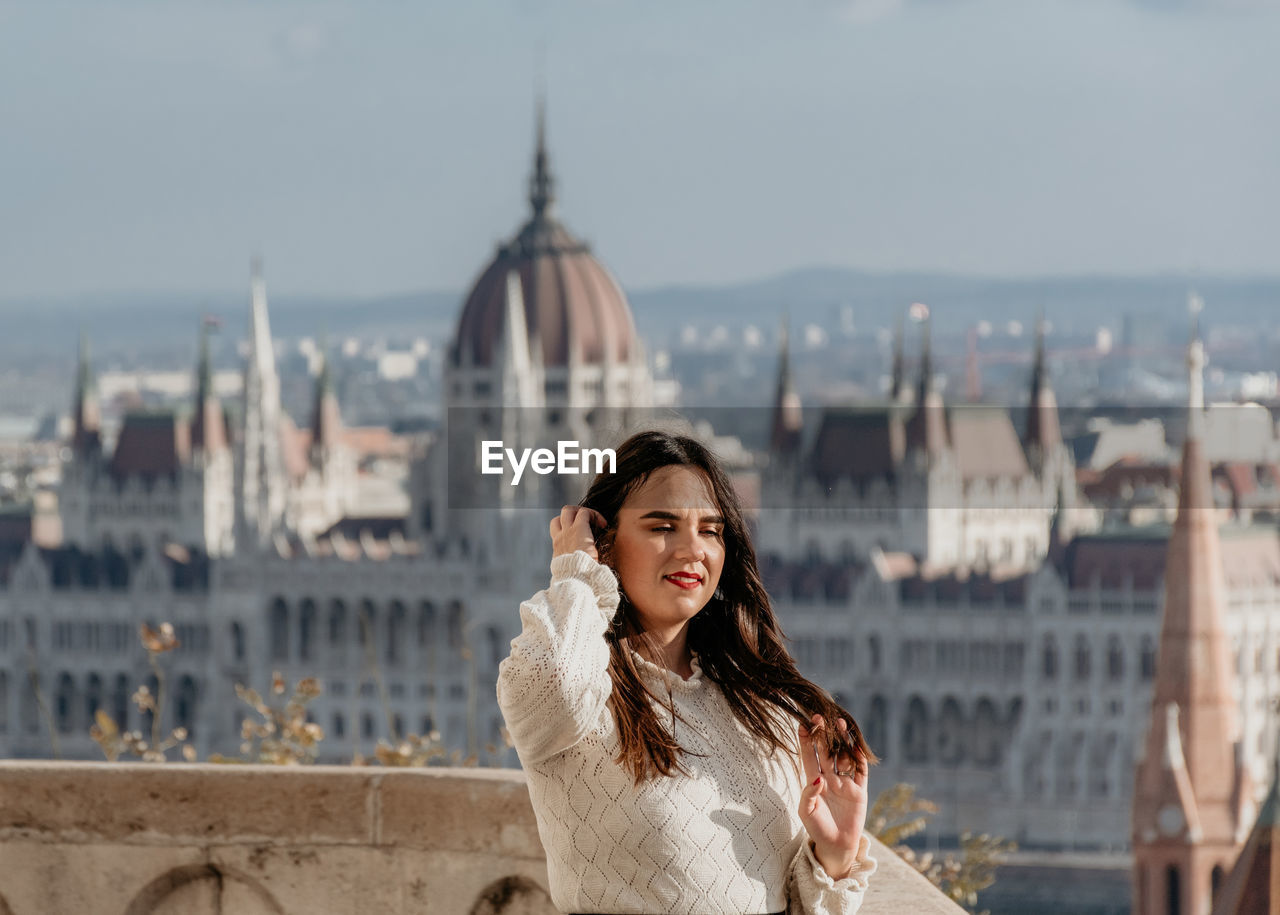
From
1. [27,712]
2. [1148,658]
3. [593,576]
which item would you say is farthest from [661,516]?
[27,712]

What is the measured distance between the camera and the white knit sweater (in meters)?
3.93

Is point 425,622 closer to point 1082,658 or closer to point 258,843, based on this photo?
point 1082,658

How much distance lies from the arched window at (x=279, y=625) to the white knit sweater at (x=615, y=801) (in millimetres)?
75408

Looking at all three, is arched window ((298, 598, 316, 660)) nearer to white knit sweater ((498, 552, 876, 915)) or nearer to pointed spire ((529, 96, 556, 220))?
pointed spire ((529, 96, 556, 220))

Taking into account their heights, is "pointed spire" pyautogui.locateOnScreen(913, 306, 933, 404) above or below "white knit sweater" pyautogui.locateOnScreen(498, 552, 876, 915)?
above

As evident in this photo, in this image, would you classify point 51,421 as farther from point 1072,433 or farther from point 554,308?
point 1072,433

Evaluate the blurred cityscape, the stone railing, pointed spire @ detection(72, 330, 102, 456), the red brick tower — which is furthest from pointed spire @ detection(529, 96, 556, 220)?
the stone railing

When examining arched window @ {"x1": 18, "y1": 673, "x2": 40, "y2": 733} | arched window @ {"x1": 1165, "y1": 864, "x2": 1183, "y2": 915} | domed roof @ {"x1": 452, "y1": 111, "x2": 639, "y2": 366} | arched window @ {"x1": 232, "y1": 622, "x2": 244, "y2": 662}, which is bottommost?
arched window @ {"x1": 18, "y1": 673, "x2": 40, "y2": 733}

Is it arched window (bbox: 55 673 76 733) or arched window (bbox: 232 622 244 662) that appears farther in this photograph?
arched window (bbox: 232 622 244 662)

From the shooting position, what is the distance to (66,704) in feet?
261

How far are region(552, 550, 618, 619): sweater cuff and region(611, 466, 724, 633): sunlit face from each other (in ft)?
0.35

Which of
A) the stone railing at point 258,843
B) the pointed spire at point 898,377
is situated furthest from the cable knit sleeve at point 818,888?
the pointed spire at point 898,377

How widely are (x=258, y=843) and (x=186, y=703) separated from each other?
7522 cm

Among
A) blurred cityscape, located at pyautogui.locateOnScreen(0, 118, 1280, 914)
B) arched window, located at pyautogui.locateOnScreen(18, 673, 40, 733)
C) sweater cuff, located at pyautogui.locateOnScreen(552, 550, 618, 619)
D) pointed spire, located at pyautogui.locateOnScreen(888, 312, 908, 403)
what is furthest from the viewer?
pointed spire, located at pyautogui.locateOnScreen(888, 312, 908, 403)
